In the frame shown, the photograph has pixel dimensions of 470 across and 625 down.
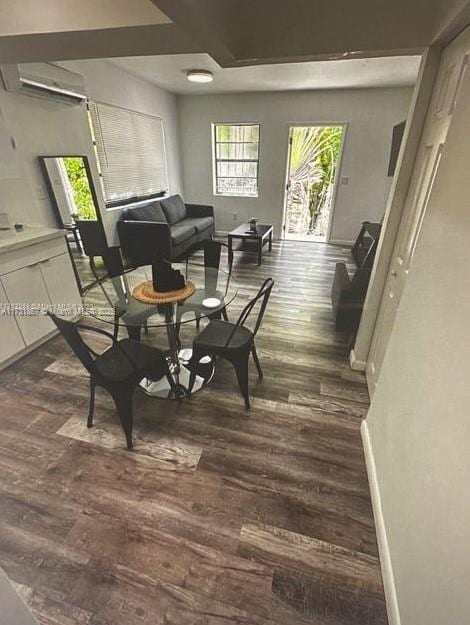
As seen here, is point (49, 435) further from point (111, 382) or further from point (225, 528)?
point (225, 528)

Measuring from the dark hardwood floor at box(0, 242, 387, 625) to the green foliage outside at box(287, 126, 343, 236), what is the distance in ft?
15.4

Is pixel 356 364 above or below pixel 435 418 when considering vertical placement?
below

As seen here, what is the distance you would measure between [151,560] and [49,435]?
1027mm

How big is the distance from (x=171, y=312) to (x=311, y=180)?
5.15 metres

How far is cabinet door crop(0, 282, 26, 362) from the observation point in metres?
2.23

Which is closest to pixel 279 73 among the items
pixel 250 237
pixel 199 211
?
pixel 250 237

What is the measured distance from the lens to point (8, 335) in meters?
2.29

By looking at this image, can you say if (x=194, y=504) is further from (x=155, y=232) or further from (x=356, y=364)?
(x=155, y=232)

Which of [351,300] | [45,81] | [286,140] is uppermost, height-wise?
[45,81]

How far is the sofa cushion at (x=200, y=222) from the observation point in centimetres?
520

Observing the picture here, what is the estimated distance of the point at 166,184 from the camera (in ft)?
18.6

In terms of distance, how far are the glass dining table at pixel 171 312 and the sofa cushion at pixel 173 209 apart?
287 centimetres

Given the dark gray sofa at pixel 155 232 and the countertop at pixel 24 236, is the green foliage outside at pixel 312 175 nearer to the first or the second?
the dark gray sofa at pixel 155 232

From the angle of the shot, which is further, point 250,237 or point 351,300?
point 250,237
